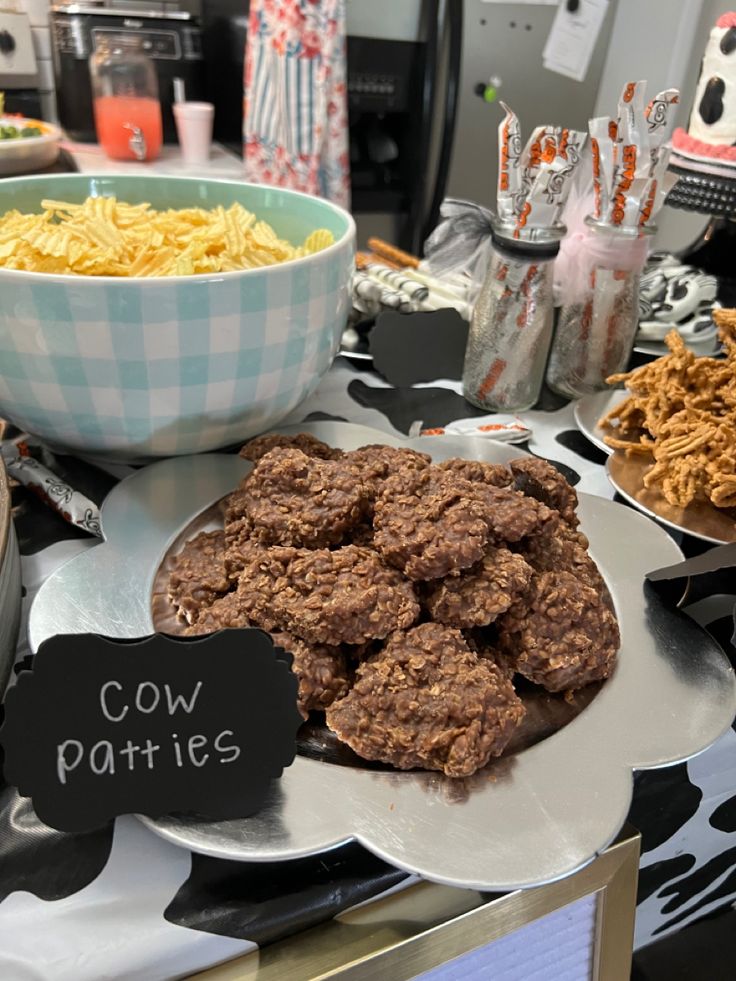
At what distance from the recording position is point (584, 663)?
582mm

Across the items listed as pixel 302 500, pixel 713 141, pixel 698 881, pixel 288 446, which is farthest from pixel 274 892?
pixel 713 141

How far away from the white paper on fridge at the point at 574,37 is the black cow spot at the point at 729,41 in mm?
1365

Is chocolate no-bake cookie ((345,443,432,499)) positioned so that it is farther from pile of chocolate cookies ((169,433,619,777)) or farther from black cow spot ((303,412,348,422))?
black cow spot ((303,412,348,422))

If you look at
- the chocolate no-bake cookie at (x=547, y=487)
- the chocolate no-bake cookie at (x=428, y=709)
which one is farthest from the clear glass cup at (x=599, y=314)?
the chocolate no-bake cookie at (x=428, y=709)

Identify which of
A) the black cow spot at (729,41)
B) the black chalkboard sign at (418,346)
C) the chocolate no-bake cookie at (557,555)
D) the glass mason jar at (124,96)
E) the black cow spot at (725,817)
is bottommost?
the black cow spot at (725,817)

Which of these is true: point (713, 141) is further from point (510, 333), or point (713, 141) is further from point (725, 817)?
point (725, 817)

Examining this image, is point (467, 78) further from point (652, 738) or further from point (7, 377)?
point (652, 738)

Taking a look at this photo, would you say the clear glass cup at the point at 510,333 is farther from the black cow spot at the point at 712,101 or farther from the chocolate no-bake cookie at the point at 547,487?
the black cow spot at the point at 712,101

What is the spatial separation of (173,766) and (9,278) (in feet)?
1.48

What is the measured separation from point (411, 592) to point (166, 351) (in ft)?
1.10

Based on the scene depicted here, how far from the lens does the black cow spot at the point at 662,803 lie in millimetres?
632

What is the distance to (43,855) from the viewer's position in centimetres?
50

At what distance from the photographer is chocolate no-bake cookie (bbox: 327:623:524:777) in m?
0.51

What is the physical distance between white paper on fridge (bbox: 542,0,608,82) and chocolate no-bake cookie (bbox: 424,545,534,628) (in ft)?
8.43
